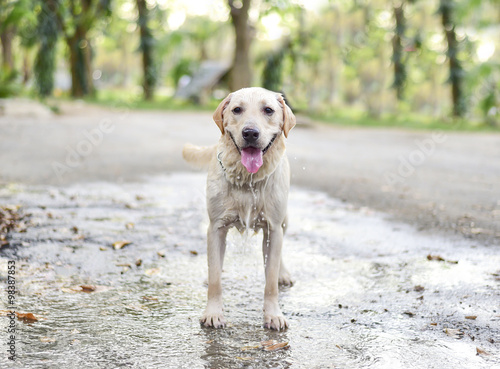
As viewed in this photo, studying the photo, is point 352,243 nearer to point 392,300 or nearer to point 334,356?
point 392,300

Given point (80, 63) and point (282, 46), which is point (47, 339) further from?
point (80, 63)

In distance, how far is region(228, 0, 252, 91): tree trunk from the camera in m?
23.7

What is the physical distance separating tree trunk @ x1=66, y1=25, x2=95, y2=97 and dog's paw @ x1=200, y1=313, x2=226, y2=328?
29.4m

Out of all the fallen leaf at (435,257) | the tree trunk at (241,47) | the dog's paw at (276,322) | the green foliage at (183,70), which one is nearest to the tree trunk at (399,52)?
the tree trunk at (241,47)

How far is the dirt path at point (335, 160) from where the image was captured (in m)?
8.19

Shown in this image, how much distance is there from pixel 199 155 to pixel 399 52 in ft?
89.9

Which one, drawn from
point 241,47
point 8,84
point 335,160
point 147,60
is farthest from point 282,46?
point 335,160

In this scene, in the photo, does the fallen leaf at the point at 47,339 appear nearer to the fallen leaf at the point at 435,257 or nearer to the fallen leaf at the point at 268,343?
the fallen leaf at the point at 268,343

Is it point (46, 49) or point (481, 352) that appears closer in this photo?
point (481, 352)

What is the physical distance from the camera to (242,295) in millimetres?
4516

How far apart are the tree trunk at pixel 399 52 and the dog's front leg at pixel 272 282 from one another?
28.0m

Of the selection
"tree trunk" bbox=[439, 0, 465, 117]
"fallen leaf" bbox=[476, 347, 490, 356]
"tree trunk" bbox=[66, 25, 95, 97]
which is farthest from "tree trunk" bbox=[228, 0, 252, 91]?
"fallen leaf" bbox=[476, 347, 490, 356]

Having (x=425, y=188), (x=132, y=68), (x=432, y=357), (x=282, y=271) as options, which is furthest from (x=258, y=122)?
(x=132, y=68)

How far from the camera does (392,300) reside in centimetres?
440
